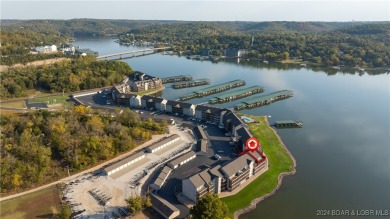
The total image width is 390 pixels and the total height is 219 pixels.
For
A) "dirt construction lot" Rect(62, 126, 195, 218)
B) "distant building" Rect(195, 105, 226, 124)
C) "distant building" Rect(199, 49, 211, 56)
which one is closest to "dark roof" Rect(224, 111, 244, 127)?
"distant building" Rect(195, 105, 226, 124)

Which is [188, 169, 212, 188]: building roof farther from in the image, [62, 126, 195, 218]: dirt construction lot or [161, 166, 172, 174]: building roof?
[62, 126, 195, 218]: dirt construction lot

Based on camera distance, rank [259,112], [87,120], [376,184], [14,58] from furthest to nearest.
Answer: [14,58] → [259,112] → [87,120] → [376,184]

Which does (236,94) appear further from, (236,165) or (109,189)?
(109,189)

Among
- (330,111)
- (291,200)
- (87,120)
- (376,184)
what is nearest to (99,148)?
(87,120)

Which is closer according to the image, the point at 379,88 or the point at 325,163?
the point at 325,163

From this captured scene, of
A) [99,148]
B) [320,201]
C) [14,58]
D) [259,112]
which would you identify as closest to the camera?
[320,201]

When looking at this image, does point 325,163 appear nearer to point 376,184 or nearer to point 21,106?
point 376,184
